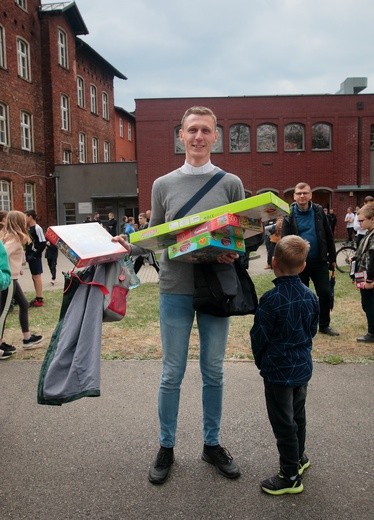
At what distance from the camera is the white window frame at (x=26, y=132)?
25.7 meters

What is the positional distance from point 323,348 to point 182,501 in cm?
323

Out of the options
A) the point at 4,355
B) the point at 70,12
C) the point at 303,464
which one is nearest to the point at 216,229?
the point at 303,464

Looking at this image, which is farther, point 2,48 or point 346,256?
point 2,48

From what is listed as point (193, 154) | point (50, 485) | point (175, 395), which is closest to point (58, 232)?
point (193, 154)

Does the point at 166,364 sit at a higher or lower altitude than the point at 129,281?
lower

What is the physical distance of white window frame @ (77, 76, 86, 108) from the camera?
3178 cm

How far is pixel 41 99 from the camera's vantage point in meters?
27.2

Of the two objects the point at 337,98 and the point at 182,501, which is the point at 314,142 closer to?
the point at 337,98

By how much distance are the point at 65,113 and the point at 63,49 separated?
155 inches

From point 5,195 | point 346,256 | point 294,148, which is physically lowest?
point 346,256

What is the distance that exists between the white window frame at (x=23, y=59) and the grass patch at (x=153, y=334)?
20965 mm

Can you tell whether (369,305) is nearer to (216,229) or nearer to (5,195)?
(216,229)

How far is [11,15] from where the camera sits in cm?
2394

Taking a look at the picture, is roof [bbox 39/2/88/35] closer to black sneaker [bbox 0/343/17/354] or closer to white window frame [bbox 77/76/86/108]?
white window frame [bbox 77/76/86/108]
